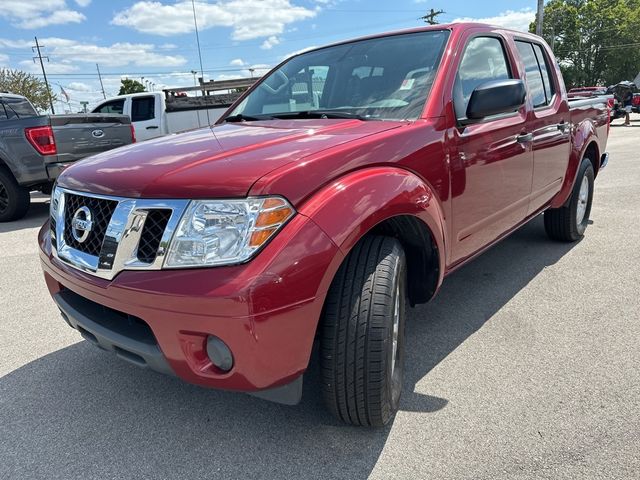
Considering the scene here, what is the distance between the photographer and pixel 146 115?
36.4ft

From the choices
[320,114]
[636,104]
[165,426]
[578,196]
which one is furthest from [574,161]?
[636,104]

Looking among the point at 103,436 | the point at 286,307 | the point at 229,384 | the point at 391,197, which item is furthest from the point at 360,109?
the point at 103,436

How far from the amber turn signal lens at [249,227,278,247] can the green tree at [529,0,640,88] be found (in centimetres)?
6182

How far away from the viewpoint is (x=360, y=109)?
102 inches

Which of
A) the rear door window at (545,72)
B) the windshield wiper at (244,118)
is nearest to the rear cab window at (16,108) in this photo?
the windshield wiper at (244,118)

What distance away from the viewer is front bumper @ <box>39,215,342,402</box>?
1.60 meters

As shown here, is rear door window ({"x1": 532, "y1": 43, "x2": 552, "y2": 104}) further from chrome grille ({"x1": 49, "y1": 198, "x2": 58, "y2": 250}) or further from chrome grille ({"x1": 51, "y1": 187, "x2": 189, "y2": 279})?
chrome grille ({"x1": 49, "y1": 198, "x2": 58, "y2": 250})

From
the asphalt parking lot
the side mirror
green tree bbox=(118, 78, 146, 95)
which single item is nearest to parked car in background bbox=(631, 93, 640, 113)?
the asphalt parking lot

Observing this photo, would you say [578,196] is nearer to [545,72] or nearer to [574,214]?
[574,214]

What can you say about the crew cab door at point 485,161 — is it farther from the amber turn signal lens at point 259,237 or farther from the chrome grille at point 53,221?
the chrome grille at point 53,221

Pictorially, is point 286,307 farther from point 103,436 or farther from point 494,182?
point 494,182

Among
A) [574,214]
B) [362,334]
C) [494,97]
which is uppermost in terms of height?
[494,97]

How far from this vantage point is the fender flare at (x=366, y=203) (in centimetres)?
175

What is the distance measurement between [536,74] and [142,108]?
9.51 meters
